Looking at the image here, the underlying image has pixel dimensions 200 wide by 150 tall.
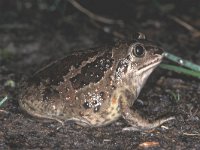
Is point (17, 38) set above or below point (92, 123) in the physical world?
above

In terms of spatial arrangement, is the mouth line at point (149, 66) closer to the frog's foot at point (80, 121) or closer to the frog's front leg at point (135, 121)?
the frog's front leg at point (135, 121)

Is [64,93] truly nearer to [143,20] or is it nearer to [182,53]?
[182,53]

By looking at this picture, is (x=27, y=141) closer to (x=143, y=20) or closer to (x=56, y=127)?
(x=56, y=127)

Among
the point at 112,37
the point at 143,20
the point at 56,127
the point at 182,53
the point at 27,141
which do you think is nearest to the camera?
the point at 27,141

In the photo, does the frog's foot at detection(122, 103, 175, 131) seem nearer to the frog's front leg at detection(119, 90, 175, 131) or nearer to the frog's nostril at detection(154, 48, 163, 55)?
the frog's front leg at detection(119, 90, 175, 131)

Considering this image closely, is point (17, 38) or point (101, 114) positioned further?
point (17, 38)

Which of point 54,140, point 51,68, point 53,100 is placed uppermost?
point 51,68

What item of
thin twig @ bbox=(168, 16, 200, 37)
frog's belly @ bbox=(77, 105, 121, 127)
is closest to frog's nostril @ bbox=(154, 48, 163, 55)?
frog's belly @ bbox=(77, 105, 121, 127)

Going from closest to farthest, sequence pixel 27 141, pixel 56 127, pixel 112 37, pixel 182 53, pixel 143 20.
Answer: pixel 27 141, pixel 56 127, pixel 182 53, pixel 112 37, pixel 143 20

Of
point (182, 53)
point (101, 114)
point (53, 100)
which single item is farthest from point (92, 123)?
point (182, 53)
